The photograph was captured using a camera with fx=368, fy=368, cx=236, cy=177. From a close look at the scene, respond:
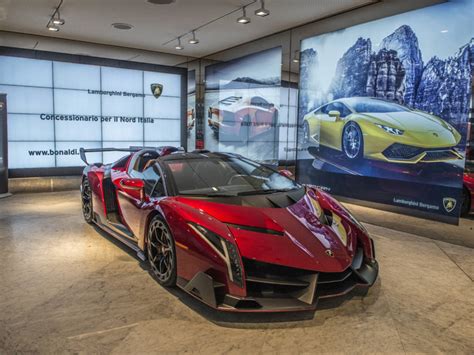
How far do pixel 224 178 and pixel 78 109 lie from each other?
7.04 metres

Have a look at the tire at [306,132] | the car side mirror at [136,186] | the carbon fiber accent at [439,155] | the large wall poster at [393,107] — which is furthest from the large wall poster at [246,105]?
the car side mirror at [136,186]

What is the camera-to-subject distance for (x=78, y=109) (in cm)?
887

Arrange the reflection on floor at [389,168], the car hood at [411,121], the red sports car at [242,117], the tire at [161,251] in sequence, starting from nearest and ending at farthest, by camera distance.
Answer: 1. the tire at [161,251]
2. the reflection on floor at [389,168]
3. the car hood at [411,121]
4. the red sports car at [242,117]

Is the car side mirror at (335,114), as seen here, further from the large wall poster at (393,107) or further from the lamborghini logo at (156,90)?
the lamborghini logo at (156,90)

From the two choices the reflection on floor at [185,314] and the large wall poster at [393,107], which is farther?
the large wall poster at [393,107]

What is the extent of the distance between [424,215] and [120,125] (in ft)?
24.5

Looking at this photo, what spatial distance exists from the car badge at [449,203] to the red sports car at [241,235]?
6.97 feet

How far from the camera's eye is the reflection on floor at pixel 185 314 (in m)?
2.04

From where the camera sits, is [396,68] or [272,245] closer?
[272,245]

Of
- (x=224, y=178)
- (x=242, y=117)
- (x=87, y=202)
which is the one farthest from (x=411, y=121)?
(x=242, y=117)

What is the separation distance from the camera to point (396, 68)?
4.89 m

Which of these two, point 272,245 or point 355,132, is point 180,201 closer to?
point 272,245

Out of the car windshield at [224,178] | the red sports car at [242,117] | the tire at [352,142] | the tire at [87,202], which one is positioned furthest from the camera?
the red sports car at [242,117]

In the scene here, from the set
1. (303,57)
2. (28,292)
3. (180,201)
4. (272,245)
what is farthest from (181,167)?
(303,57)
